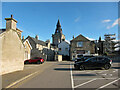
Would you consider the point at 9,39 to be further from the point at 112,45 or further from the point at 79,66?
the point at 112,45

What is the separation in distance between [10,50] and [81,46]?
2850 cm

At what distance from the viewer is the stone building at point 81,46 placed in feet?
116

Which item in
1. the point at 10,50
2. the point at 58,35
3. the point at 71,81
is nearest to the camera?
the point at 71,81

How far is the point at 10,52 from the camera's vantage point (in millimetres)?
10156

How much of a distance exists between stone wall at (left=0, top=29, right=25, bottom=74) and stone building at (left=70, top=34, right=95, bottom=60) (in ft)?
83.9

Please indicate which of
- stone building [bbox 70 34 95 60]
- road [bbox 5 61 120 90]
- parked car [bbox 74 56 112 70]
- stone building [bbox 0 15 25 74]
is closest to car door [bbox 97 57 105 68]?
parked car [bbox 74 56 112 70]

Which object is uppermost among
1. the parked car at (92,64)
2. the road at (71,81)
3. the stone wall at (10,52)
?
the stone wall at (10,52)

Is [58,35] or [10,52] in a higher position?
[58,35]

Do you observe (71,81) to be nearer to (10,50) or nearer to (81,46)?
(10,50)

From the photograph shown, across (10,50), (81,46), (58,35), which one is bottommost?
(10,50)

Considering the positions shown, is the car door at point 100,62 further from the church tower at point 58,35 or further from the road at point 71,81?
the church tower at point 58,35

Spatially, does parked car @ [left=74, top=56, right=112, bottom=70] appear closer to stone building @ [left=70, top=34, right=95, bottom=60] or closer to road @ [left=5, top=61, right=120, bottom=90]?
road @ [left=5, top=61, right=120, bottom=90]

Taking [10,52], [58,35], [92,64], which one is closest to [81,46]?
[92,64]

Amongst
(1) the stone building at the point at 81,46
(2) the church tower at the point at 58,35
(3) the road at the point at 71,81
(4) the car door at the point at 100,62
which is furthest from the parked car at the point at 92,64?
(2) the church tower at the point at 58,35
